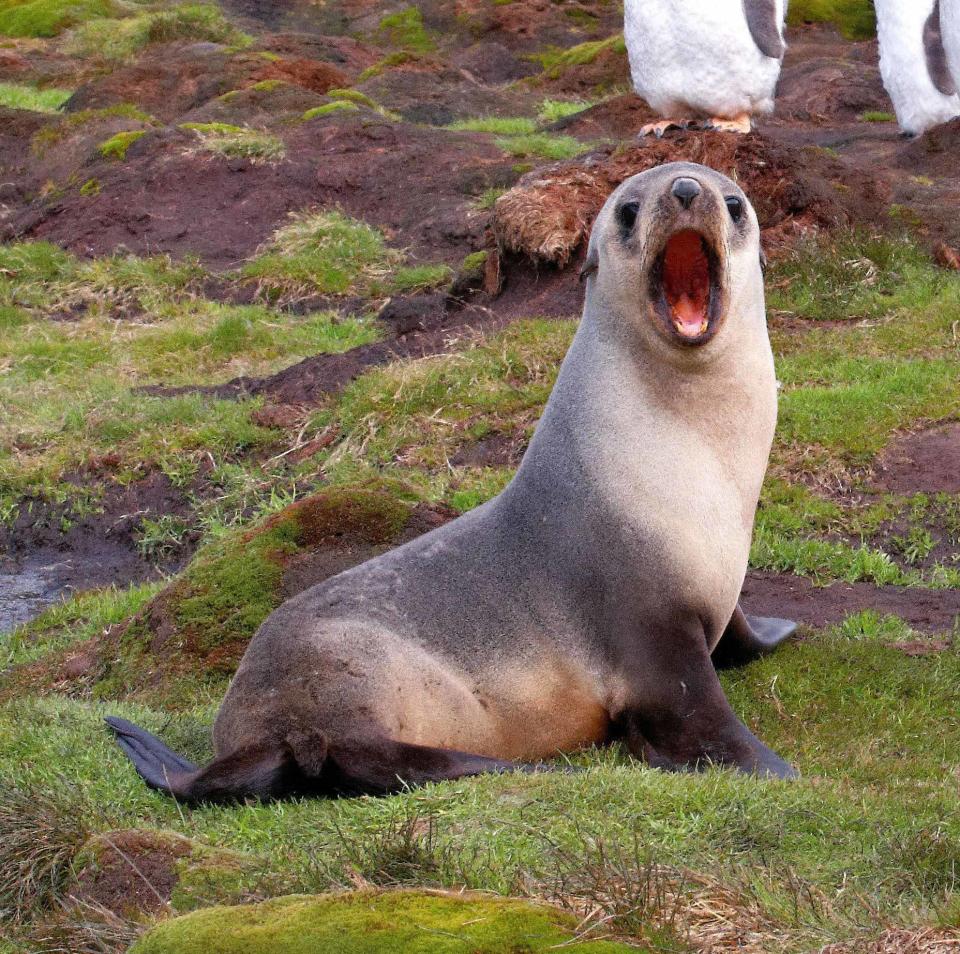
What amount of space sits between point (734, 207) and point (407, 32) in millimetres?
32052

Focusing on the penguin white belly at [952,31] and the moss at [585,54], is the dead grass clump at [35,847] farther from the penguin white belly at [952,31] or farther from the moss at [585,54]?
the moss at [585,54]

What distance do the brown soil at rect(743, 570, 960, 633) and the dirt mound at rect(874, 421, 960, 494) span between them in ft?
4.10

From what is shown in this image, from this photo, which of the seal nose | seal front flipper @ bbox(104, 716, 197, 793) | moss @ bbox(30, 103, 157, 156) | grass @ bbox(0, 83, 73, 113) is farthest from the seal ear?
grass @ bbox(0, 83, 73, 113)

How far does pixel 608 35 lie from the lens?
33.9 meters

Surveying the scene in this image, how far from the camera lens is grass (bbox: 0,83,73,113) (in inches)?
1002

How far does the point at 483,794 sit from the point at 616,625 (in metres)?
1.04

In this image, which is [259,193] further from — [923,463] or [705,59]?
[923,463]

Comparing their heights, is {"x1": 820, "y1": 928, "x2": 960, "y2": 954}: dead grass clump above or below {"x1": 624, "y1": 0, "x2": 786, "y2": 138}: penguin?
below

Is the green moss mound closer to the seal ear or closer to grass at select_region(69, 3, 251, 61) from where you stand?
the seal ear

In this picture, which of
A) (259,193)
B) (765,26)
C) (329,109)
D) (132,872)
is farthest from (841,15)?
(132,872)

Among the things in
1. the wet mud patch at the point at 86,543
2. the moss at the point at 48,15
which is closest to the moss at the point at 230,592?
the wet mud patch at the point at 86,543

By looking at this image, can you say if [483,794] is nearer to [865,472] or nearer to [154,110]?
[865,472]

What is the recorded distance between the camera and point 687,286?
533 cm

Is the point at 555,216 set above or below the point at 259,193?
above
